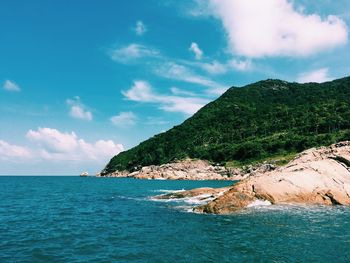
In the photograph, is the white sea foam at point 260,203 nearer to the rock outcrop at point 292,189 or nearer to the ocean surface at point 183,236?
the rock outcrop at point 292,189

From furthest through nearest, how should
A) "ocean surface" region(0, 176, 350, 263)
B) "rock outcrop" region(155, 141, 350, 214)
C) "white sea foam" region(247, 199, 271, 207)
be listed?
1. "white sea foam" region(247, 199, 271, 207)
2. "rock outcrop" region(155, 141, 350, 214)
3. "ocean surface" region(0, 176, 350, 263)

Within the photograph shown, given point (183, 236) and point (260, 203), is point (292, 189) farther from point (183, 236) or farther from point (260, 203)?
point (183, 236)

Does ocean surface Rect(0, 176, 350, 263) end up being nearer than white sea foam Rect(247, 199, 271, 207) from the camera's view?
Yes

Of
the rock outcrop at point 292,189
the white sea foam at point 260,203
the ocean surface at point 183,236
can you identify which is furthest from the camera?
the white sea foam at point 260,203

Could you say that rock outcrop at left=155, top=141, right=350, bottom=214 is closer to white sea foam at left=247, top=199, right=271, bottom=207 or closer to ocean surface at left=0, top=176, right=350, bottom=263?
white sea foam at left=247, top=199, right=271, bottom=207

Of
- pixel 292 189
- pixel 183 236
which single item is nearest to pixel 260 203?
pixel 292 189

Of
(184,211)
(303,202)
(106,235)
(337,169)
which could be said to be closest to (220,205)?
(184,211)

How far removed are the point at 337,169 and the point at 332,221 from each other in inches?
753

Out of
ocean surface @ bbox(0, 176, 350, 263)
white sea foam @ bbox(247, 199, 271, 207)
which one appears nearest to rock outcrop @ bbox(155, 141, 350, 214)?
white sea foam @ bbox(247, 199, 271, 207)

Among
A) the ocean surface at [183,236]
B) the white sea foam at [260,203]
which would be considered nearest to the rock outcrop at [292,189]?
the white sea foam at [260,203]

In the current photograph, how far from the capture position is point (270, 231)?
3344cm

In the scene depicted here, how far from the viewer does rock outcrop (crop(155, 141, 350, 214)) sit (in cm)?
4666

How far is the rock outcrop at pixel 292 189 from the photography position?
4666cm

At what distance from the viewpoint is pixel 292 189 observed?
49.7 m
